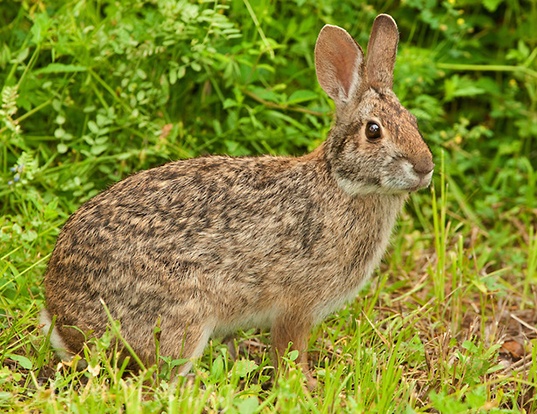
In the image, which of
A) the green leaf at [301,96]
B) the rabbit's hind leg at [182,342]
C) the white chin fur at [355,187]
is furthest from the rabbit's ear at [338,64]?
the rabbit's hind leg at [182,342]

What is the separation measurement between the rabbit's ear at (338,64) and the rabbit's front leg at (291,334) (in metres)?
1.13

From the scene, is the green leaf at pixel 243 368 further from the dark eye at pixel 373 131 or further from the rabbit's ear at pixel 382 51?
the rabbit's ear at pixel 382 51

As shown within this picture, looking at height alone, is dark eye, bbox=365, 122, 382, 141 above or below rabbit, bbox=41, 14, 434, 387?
above

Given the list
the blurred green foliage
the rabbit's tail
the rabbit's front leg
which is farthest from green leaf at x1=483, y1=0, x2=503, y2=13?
the rabbit's tail

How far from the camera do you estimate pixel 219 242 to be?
185 inches

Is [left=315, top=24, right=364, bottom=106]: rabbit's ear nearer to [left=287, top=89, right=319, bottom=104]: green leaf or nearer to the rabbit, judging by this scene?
the rabbit

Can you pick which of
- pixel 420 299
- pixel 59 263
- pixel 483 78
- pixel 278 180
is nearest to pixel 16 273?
pixel 59 263

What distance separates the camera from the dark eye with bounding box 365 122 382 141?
4.67m

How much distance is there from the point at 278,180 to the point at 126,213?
0.81 meters

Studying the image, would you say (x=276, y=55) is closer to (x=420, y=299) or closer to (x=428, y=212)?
(x=428, y=212)

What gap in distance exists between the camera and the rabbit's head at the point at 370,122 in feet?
15.0

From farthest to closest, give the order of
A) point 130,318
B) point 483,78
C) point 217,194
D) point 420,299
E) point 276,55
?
1. point 483,78
2. point 276,55
3. point 420,299
4. point 217,194
5. point 130,318

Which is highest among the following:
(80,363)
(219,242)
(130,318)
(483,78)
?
(483,78)

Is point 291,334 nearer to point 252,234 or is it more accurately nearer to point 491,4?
point 252,234
